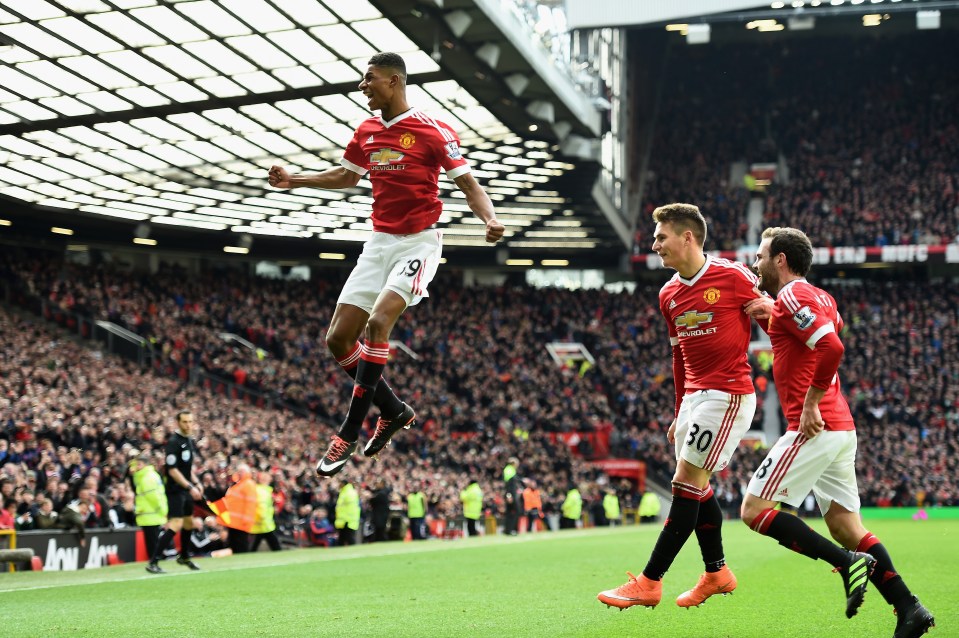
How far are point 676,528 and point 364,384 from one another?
220cm

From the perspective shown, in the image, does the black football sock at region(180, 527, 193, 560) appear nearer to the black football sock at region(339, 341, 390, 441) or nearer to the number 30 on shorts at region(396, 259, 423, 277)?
the black football sock at region(339, 341, 390, 441)

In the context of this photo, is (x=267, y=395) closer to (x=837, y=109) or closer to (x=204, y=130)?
(x=204, y=130)

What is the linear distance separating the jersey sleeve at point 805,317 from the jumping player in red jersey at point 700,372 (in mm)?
428

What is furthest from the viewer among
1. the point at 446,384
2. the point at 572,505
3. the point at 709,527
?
the point at 446,384

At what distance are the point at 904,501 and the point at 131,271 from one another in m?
27.8

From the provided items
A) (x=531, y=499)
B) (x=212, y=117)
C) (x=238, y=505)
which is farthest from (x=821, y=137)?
(x=238, y=505)

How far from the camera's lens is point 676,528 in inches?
271

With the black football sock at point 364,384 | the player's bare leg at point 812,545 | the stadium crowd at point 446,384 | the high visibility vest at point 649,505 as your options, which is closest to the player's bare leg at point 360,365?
the black football sock at point 364,384

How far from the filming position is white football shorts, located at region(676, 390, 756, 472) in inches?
268

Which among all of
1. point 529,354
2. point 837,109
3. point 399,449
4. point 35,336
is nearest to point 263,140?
point 35,336

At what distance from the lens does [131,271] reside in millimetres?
37750

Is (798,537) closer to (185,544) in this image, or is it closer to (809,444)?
(809,444)

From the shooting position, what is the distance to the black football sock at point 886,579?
6.32m

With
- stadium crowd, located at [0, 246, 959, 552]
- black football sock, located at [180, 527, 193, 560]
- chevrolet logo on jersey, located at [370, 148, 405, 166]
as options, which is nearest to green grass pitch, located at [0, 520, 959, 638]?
black football sock, located at [180, 527, 193, 560]
